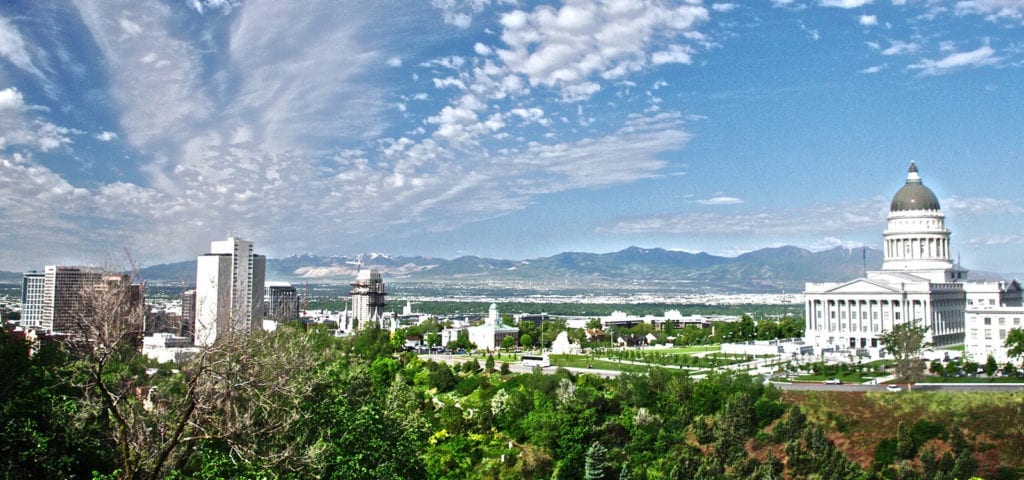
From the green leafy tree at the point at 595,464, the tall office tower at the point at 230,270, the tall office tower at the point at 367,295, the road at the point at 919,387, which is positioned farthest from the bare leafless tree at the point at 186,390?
the tall office tower at the point at 367,295

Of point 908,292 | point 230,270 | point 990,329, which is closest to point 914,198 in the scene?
point 908,292

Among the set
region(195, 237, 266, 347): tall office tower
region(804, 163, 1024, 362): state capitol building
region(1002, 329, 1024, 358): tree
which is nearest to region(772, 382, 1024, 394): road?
region(1002, 329, 1024, 358): tree

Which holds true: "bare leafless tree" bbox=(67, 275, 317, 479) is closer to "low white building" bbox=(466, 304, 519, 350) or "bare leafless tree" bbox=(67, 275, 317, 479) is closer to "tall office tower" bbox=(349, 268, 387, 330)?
"low white building" bbox=(466, 304, 519, 350)

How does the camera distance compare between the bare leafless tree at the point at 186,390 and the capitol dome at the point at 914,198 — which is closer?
the bare leafless tree at the point at 186,390

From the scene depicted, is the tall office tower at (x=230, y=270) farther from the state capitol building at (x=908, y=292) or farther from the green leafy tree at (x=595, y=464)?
the state capitol building at (x=908, y=292)

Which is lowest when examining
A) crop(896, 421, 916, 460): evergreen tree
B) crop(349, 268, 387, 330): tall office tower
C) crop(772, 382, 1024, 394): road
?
crop(896, 421, 916, 460): evergreen tree

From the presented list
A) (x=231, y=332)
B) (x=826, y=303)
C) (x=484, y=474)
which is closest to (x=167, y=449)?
(x=231, y=332)

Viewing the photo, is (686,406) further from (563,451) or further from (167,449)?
(167,449)
